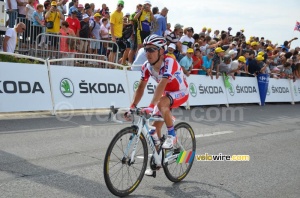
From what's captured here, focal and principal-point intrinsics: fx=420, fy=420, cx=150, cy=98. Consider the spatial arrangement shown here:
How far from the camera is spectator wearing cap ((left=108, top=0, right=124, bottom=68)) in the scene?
15273mm

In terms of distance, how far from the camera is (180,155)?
6.14 m

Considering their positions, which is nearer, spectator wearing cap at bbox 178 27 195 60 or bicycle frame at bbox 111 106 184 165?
bicycle frame at bbox 111 106 184 165

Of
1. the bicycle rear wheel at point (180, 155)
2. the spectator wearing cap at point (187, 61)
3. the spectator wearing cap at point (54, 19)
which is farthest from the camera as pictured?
the spectator wearing cap at point (187, 61)

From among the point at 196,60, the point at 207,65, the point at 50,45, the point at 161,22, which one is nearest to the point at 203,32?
the point at 207,65

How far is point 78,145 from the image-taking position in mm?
7941

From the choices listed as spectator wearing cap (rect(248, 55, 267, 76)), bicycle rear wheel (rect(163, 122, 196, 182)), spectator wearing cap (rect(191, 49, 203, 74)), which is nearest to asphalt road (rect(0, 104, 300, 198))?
bicycle rear wheel (rect(163, 122, 196, 182))

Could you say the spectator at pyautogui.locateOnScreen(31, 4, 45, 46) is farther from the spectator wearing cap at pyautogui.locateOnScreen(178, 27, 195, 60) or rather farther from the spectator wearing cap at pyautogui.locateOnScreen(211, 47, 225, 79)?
the spectator wearing cap at pyautogui.locateOnScreen(211, 47, 225, 79)

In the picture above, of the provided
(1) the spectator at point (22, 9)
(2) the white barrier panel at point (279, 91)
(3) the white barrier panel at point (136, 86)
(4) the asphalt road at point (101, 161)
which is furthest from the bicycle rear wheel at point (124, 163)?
(2) the white barrier panel at point (279, 91)

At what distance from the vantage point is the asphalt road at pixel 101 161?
18.1ft

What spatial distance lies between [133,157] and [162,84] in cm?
102

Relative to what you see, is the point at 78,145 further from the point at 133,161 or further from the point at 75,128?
the point at 133,161

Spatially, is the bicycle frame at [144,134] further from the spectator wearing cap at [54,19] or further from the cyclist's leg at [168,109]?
the spectator wearing cap at [54,19]

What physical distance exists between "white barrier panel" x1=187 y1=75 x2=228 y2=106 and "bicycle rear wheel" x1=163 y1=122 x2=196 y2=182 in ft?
26.1

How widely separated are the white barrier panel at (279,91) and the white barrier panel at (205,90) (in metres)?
3.71
